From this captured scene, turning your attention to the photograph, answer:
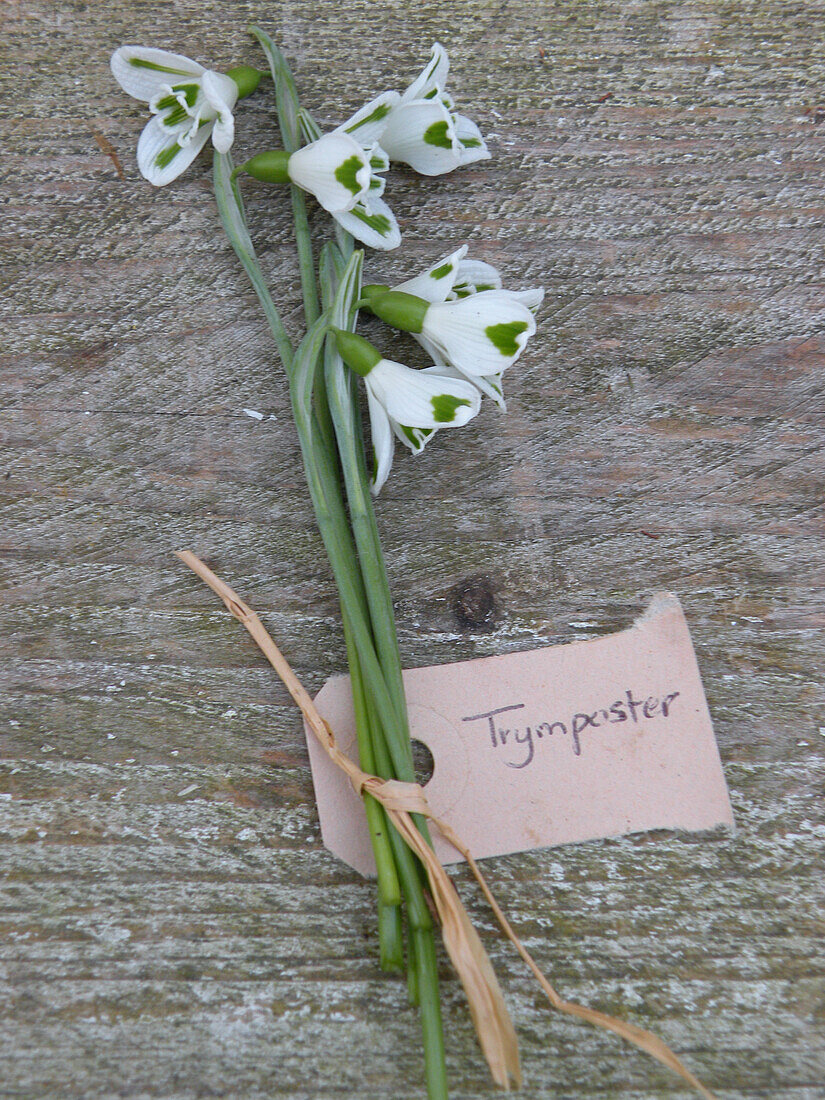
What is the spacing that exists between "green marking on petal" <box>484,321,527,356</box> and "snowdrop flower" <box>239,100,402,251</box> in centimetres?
13

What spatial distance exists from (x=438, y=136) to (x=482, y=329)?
166 mm

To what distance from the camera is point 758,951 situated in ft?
1.86

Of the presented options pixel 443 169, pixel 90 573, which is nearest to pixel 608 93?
pixel 443 169

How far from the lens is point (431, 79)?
1.91 ft

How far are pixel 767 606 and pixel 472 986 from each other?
0.35m

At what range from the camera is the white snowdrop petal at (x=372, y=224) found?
1.96 feet

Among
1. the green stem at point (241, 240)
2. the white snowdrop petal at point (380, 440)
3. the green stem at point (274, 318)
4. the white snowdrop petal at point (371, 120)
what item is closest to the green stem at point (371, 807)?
the green stem at point (274, 318)

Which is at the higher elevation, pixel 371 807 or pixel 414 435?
pixel 414 435

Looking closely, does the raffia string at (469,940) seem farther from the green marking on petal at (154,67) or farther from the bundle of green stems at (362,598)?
the green marking on petal at (154,67)

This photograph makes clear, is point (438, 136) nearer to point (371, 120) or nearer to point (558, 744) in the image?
point (371, 120)

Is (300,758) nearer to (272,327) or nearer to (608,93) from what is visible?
(272,327)

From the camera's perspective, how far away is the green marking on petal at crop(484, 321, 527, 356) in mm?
521

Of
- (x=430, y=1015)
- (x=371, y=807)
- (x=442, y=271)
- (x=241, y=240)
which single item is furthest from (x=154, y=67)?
(x=430, y=1015)

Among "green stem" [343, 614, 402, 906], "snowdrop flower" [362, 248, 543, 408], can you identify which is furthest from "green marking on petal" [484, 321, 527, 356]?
"green stem" [343, 614, 402, 906]
